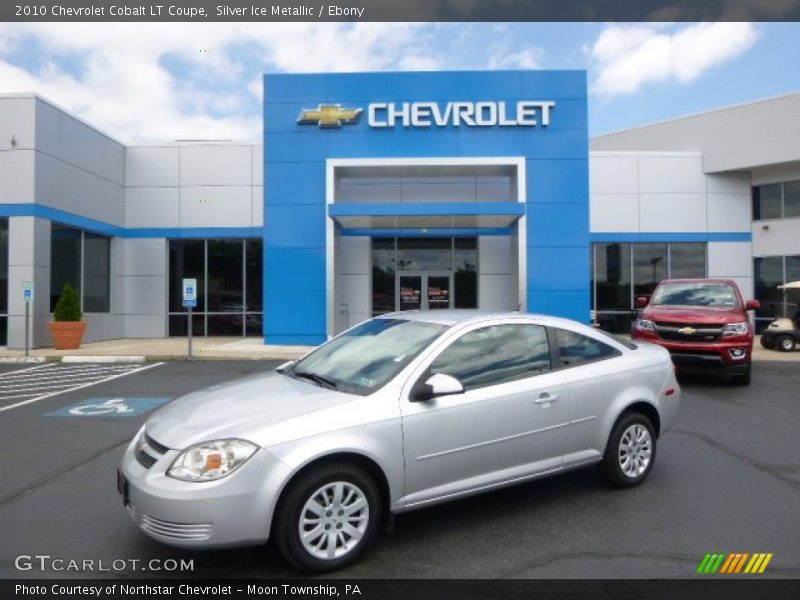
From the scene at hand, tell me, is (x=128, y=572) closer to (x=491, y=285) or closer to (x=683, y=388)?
(x=683, y=388)

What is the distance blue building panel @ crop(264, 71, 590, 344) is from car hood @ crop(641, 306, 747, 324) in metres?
6.41

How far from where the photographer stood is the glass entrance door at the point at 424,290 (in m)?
19.9

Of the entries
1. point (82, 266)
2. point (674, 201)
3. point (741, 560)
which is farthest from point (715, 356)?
point (82, 266)

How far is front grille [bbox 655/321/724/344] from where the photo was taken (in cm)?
1012

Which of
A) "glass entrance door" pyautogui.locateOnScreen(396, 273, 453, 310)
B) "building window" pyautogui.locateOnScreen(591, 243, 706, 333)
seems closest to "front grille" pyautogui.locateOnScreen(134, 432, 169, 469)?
"glass entrance door" pyautogui.locateOnScreen(396, 273, 453, 310)

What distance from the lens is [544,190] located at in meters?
17.4

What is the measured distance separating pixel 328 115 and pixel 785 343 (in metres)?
14.1

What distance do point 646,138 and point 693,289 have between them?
50.5 ft

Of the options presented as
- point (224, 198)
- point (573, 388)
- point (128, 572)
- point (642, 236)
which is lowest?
point (128, 572)

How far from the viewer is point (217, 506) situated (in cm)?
325

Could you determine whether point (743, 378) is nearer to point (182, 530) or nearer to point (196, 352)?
point (182, 530)

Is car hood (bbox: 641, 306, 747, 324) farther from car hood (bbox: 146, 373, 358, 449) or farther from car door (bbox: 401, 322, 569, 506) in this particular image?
car hood (bbox: 146, 373, 358, 449)

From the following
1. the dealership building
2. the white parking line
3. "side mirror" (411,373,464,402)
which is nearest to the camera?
"side mirror" (411,373,464,402)

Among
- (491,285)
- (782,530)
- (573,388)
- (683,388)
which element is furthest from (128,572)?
(491,285)
